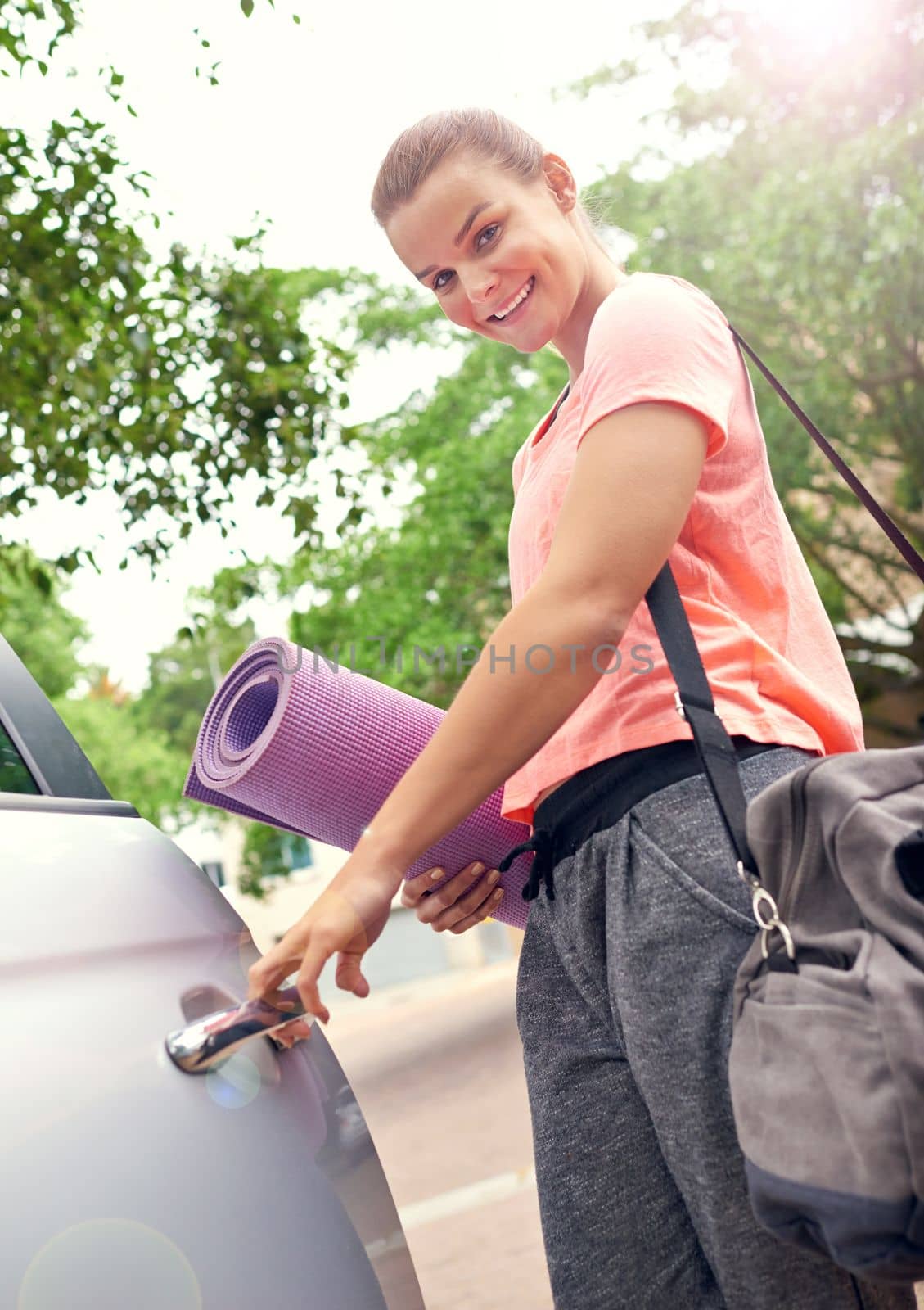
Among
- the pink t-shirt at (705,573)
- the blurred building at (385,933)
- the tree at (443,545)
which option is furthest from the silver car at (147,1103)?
the blurred building at (385,933)

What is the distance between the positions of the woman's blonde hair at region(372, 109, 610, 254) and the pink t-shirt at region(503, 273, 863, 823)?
256 millimetres

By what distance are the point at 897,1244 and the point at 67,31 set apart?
13.7ft

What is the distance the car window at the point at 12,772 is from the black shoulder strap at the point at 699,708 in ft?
2.15

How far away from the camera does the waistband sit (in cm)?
124

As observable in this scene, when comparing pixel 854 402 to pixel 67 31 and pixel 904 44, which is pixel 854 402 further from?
pixel 67 31

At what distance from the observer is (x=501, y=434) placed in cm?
1259

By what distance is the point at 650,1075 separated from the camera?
1181 mm

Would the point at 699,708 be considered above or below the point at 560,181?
below

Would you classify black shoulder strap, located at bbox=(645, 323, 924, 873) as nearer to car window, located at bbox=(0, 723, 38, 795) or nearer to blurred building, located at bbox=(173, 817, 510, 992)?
car window, located at bbox=(0, 723, 38, 795)

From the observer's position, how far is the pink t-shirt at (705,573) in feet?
4.11

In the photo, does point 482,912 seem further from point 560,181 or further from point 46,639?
point 46,639

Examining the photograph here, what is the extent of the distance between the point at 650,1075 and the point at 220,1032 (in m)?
0.39

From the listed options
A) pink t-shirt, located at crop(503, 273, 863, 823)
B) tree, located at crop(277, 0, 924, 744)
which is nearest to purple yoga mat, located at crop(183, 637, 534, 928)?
pink t-shirt, located at crop(503, 273, 863, 823)

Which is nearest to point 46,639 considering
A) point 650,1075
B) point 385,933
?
point 385,933
